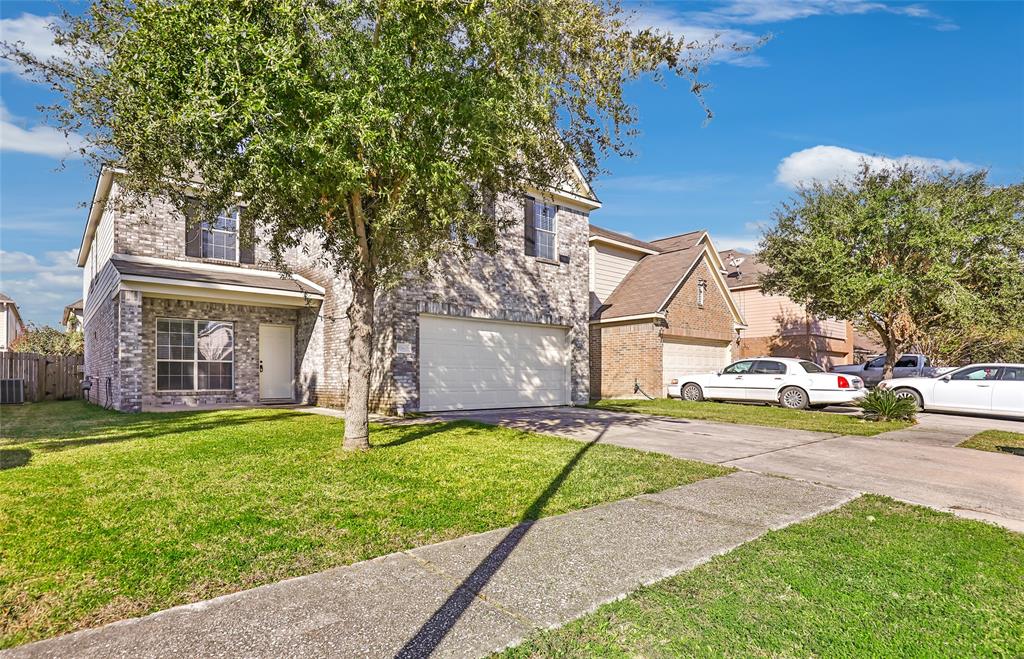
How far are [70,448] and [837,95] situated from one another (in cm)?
1628

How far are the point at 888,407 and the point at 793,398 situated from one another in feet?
10.8

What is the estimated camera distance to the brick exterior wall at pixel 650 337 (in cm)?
1827

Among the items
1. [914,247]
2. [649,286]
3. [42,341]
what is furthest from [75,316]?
[914,247]

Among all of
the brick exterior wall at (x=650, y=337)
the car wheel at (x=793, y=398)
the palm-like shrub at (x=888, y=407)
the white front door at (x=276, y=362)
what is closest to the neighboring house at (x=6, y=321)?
the white front door at (x=276, y=362)

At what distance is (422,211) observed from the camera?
24.7 feet

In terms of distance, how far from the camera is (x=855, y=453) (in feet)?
27.1

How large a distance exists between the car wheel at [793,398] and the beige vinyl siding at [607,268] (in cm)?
707

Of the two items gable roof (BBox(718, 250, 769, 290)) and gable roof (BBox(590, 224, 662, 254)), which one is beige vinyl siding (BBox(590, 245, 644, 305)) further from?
gable roof (BBox(718, 250, 769, 290))

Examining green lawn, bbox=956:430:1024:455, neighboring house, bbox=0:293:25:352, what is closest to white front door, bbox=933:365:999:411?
green lawn, bbox=956:430:1024:455

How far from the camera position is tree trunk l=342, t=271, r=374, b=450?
7613 mm

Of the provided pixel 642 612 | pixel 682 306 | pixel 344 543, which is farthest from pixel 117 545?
pixel 682 306

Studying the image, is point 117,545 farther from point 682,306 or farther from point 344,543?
point 682,306

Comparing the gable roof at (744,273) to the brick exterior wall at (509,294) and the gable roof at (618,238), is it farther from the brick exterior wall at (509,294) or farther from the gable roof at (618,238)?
the brick exterior wall at (509,294)

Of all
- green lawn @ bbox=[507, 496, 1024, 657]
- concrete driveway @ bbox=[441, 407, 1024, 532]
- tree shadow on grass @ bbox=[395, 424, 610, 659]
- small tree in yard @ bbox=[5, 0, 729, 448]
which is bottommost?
concrete driveway @ bbox=[441, 407, 1024, 532]
